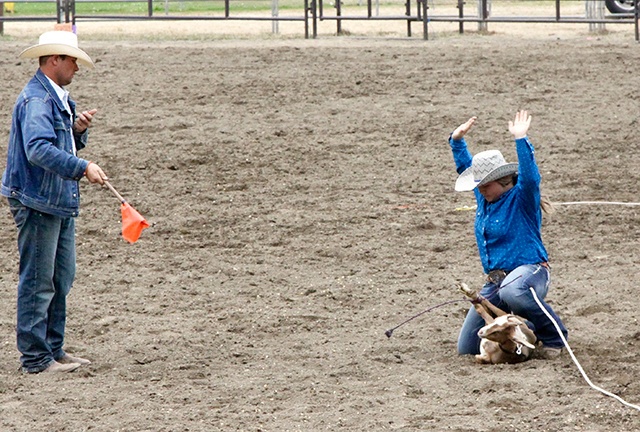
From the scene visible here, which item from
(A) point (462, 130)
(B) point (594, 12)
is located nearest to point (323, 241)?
(A) point (462, 130)

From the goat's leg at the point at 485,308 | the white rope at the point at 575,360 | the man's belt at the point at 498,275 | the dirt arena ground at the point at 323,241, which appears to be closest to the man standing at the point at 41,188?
the dirt arena ground at the point at 323,241

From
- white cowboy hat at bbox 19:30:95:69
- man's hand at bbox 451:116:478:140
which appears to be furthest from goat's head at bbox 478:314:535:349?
white cowboy hat at bbox 19:30:95:69

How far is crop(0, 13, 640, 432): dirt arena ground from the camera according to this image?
224 inches

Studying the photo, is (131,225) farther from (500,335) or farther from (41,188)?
(500,335)

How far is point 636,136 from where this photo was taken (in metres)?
11.8

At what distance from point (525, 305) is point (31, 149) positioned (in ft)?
9.20

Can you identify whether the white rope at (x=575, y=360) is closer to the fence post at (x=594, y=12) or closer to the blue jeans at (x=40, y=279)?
the blue jeans at (x=40, y=279)

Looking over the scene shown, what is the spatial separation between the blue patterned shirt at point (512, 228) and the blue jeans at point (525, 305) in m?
0.08

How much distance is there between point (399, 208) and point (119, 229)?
2.45 metres

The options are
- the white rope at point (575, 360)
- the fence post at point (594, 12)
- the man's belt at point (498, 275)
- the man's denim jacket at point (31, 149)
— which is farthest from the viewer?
the fence post at point (594, 12)

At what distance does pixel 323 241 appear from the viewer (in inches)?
354

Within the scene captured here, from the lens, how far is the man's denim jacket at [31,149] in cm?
595

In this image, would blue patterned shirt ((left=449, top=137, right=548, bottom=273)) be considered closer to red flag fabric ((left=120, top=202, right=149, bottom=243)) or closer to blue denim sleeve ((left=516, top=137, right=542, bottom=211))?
blue denim sleeve ((left=516, top=137, right=542, bottom=211))

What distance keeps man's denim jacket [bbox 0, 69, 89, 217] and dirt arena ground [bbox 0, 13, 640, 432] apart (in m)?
0.99
